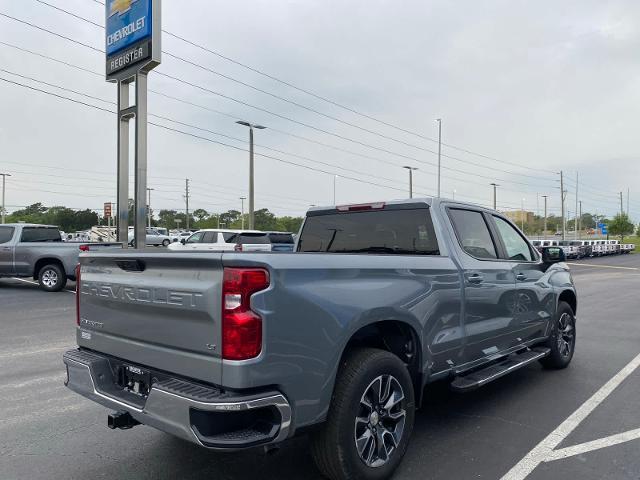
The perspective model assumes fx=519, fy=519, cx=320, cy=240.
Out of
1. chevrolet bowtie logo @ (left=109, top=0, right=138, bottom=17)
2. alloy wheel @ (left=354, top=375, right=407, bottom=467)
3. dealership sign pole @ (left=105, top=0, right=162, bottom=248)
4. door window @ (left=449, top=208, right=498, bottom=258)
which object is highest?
chevrolet bowtie logo @ (left=109, top=0, right=138, bottom=17)

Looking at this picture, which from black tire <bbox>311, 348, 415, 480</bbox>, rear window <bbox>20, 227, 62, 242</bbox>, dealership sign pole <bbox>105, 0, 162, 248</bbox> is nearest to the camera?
black tire <bbox>311, 348, 415, 480</bbox>

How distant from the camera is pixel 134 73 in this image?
7453mm

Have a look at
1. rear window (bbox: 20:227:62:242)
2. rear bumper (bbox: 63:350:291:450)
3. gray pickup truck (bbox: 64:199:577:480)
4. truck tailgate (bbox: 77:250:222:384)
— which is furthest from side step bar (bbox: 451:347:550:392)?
rear window (bbox: 20:227:62:242)

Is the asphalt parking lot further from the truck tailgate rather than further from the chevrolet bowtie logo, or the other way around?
the chevrolet bowtie logo

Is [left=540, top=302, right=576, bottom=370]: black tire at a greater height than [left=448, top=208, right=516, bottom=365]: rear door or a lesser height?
lesser

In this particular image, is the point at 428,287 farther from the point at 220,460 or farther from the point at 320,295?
the point at 220,460

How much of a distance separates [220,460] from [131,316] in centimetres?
125

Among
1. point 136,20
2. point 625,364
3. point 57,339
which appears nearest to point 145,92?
point 136,20

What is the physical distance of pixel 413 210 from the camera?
175 inches

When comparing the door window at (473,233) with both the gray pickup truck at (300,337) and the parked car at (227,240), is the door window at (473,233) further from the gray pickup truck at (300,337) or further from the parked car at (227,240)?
the parked car at (227,240)

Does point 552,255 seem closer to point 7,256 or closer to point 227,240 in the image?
point 7,256

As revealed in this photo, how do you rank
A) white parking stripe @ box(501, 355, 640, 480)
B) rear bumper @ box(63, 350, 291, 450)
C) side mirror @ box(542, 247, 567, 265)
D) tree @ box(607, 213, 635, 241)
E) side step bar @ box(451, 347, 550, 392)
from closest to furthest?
rear bumper @ box(63, 350, 291, 450), white parking stripe @ box(501, 355, 640, 480), side step bar @ box(451, 347, 550, 392), side mirror @ box(542, 247, 567, 265), tree @ box(607, 213, 635, 241)

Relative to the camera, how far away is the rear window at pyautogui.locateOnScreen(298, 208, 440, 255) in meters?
4.38

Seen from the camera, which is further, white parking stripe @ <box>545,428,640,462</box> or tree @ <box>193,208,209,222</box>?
tree @ <box>193,208,209,222</box>
